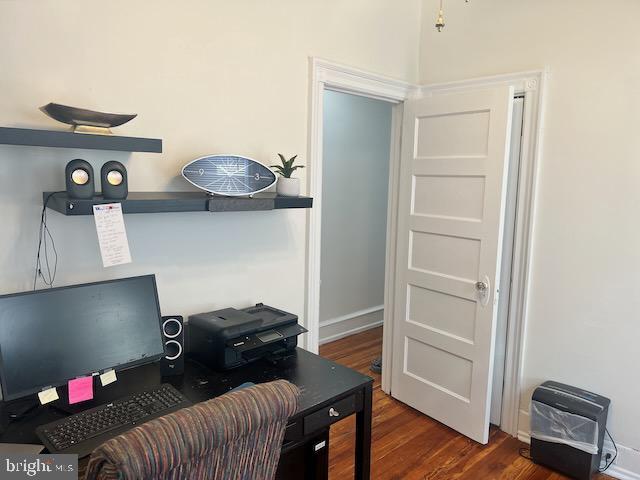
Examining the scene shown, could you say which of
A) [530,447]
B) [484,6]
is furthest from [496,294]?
[484,6]

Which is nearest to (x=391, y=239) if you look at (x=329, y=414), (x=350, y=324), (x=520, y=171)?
(x=520, y=171)

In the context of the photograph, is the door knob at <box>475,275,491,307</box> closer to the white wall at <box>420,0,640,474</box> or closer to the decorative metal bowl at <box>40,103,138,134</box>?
the white wall at <box>420,0,640,474</box>

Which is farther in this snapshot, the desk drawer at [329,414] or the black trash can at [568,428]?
the black trash can at [568,428]

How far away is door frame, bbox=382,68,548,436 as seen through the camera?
2.53 m

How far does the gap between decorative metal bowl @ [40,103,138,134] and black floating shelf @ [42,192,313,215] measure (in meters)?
0.23

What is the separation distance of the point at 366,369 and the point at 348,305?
81 centimetres

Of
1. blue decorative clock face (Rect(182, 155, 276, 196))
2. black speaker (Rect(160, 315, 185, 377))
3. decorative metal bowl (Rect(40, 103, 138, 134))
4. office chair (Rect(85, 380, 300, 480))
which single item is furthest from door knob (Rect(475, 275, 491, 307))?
decorative metal bowl (Rect(40, 103, 138, 134))

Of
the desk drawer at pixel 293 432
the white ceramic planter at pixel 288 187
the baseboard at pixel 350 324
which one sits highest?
the white ceramic planter at pixel 288 187

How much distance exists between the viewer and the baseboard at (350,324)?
419cm

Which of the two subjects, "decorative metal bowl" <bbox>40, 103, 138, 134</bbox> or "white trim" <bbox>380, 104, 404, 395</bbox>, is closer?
"decorative metal bowl" <bbox>40, 103, 138, 134</bbox>

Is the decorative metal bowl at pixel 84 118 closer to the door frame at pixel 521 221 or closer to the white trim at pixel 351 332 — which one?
the door frame at pixel 521 221

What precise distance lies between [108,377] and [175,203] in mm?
669

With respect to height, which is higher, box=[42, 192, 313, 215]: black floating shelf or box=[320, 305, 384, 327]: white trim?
box=[42, 192, 313, 215]: black floating shelf

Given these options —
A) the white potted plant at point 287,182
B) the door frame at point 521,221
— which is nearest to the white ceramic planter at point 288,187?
the white potted plant at point 287,182
